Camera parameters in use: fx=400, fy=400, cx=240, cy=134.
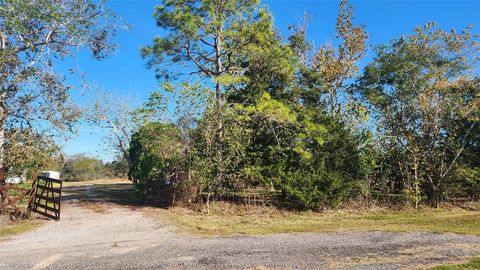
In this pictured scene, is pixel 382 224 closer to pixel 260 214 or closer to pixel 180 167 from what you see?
pixel 260 214

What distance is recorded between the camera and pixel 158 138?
1463 cm

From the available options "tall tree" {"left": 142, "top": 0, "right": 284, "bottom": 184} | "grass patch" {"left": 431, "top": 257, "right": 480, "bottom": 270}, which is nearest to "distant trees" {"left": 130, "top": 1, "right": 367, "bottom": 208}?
"tall tree" {"left": 142, "top": 0, "right": 284, "bottom": 184}

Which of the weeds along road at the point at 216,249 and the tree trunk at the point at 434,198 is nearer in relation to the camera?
the weeds along road at the point at 216,249

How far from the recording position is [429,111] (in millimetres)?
16172

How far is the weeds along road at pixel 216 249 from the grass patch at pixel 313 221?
0.91 metres

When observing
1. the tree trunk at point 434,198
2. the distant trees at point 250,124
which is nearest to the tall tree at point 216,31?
the distant trees at point 250,124

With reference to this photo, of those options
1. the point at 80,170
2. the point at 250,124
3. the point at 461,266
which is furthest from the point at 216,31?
the point at 80,170

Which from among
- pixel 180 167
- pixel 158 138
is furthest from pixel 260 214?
pixel 158 138

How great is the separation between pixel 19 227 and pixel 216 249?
252 inches

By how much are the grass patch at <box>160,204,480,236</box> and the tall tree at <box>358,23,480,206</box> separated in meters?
1.67

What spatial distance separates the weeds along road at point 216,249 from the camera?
22.4 feet

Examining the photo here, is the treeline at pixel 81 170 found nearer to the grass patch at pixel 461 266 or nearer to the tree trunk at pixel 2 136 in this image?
the tree trunk at pixel 2 136

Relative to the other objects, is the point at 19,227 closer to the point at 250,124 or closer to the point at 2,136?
the point at 2,136

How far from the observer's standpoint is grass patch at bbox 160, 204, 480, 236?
10.6m
